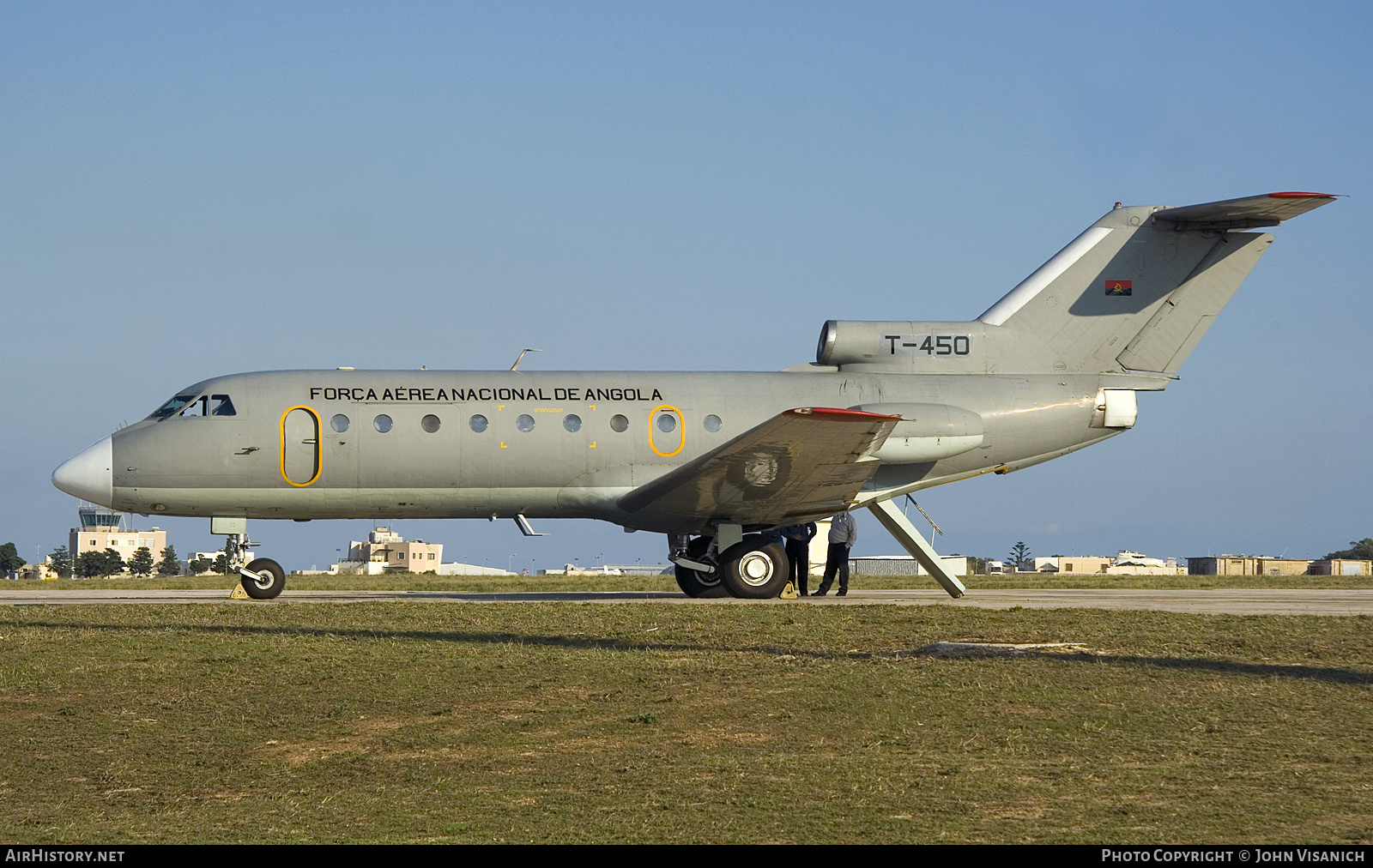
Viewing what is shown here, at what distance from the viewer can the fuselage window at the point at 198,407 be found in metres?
23.9

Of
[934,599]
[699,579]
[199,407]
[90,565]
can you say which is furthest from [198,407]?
[90,565]

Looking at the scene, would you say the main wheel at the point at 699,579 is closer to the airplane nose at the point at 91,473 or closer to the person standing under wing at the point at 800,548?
the person standing under wing at the point at 800,548

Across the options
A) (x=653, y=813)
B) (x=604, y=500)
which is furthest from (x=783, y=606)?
(x=653, y=813)

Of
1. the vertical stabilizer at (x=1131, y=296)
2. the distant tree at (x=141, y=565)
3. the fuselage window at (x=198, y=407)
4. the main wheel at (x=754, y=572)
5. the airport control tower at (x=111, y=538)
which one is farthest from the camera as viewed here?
the airport control tower at (x=111, y=538)

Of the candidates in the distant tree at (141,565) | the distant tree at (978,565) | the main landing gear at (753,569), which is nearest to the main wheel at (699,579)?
the main landing gear at (753,569)

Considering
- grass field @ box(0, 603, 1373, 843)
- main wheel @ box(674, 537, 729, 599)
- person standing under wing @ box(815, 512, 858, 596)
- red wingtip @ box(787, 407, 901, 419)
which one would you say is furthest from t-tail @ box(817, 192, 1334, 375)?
grass field @ box(0, 603, 1373, 843)

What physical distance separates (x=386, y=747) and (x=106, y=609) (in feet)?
39.6

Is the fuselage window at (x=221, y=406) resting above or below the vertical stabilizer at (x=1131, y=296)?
below

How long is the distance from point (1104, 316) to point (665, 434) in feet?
27.7

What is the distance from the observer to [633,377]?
2495 cm

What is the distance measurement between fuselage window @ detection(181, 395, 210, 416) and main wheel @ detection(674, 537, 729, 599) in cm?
868

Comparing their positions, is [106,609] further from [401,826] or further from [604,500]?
[401,826]

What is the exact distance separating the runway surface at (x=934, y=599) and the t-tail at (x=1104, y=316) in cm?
429

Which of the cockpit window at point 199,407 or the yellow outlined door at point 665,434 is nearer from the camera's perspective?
the cockpit window at point 199,407
